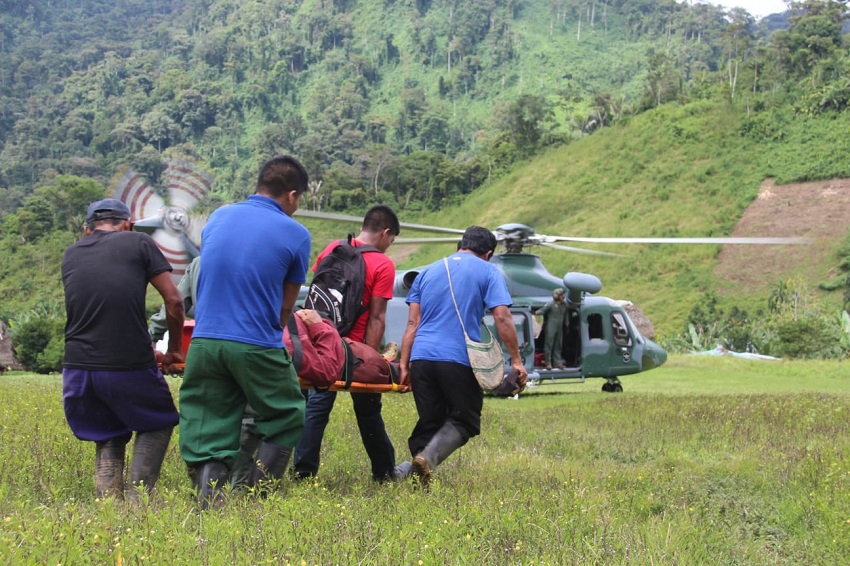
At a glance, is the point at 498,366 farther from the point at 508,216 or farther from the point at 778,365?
the point at 508,216

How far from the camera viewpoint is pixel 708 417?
1075cm

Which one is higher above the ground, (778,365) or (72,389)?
(72,389)

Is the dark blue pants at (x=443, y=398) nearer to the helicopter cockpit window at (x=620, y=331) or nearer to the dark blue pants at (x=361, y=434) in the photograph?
the dark blue pants at (x=361, y=434)

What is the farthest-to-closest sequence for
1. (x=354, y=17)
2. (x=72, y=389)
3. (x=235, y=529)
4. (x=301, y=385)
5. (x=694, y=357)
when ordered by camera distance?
(x=354, y=17)
(x=694, y=357)
(x=301, y=385)
(x=72, y=389)
(x=235, y=529)

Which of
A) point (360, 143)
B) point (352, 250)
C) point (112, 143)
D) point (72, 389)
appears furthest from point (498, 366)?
point (112, 143)

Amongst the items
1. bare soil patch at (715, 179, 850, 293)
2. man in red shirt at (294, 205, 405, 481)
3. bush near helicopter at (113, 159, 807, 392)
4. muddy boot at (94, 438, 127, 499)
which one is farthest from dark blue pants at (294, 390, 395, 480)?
bare soil patch at (715, 179, 850, 293)

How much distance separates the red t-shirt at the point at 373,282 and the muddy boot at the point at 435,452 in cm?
77

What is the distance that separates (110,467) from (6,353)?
18.5 m

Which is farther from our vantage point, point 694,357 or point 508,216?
point 508,216

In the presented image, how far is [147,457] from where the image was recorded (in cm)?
495

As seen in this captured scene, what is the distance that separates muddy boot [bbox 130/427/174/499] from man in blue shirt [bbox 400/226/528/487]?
1.61 metres

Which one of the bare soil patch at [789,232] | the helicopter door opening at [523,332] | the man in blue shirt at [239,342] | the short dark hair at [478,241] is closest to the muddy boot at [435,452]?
the man in blue shirt at [239,342]

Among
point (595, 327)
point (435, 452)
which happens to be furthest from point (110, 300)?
point (595, 327)

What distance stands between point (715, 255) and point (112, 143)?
2993 inches
